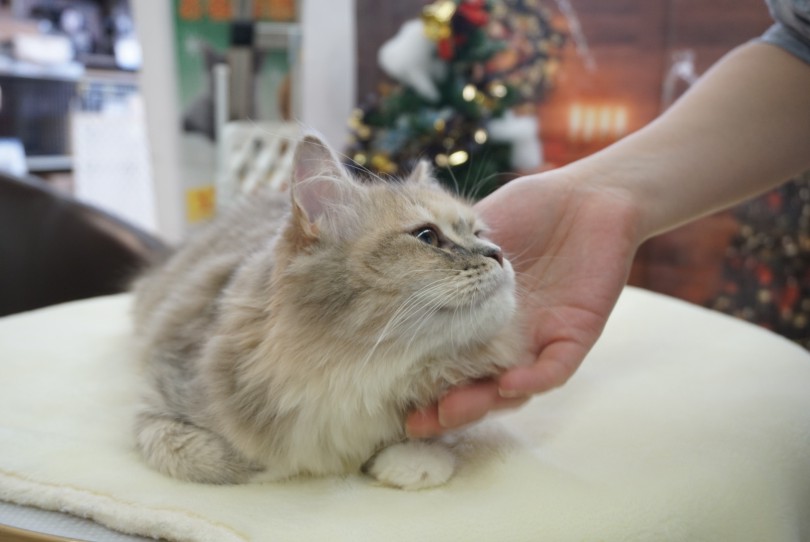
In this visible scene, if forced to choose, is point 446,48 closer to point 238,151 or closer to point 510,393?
point 238,151

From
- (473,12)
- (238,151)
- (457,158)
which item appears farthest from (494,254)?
(238,151)

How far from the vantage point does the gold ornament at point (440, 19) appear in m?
2.82

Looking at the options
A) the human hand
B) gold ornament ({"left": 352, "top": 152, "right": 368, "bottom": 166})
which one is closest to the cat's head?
the human hand

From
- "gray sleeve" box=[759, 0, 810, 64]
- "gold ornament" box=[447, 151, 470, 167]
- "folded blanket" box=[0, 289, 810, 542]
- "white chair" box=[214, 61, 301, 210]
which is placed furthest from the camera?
"white chair" box=[214, 61, 301, 210]

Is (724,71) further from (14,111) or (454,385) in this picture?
(14,111)

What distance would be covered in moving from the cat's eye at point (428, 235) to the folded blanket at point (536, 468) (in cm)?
37

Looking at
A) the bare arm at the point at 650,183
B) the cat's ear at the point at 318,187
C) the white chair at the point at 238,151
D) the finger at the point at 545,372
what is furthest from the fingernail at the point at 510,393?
the white chair at the point at 238,151

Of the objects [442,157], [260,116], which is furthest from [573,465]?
[260,116]

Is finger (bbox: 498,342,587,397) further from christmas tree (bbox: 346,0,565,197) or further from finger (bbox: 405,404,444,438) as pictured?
christmas tree (bbox: 346,0,565,197)

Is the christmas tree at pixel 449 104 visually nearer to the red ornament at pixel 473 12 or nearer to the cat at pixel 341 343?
the red ornament at pixel 473 12

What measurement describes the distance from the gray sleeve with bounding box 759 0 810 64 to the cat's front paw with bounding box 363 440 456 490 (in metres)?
1.08

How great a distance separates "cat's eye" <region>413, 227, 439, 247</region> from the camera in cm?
110

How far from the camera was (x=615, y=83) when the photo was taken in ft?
11.0

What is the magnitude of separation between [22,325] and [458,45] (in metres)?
2.01
